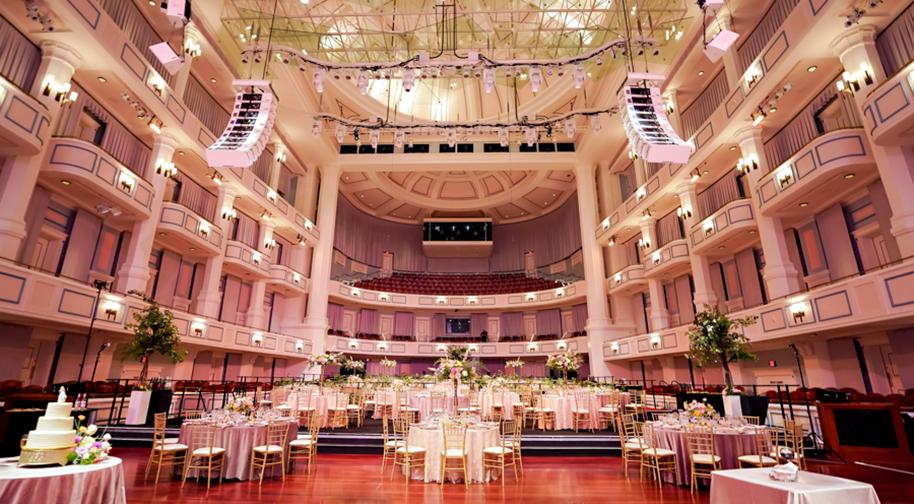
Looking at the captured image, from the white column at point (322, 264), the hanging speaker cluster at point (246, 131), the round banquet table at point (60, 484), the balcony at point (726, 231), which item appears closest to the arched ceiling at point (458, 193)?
the white column at point (322, 264)

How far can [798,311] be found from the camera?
8094 millimetres

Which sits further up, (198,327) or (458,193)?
(458,193)

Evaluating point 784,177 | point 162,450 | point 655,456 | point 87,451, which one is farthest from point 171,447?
point 784,177

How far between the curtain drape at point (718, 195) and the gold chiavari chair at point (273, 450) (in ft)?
37.8

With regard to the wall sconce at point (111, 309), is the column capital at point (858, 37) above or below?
above

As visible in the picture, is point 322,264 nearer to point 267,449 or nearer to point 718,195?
point 267,449

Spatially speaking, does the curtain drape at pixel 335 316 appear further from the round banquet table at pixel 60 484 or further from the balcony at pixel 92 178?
the round banquet table at pixel 60 484

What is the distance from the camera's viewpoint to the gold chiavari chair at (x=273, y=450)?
4996 millimetres

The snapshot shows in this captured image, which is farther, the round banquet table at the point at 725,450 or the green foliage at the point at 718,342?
the green foliage at the point at 718,342

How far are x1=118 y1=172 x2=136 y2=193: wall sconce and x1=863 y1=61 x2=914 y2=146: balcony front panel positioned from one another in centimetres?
1364

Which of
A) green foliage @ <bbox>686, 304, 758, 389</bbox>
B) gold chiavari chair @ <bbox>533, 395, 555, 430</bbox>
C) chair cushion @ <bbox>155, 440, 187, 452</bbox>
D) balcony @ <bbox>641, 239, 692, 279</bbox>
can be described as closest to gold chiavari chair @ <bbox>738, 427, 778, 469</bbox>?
green foliage @ <bbox>686, 304, 758, 389</bbox>

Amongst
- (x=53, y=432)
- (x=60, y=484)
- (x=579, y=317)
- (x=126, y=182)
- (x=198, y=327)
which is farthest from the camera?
(x=579, y=317)

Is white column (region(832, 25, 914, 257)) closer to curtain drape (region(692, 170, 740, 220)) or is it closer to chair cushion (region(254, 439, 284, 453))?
curtain drape (region(692, 170, 740, 220))

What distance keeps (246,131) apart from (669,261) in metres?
11.8
